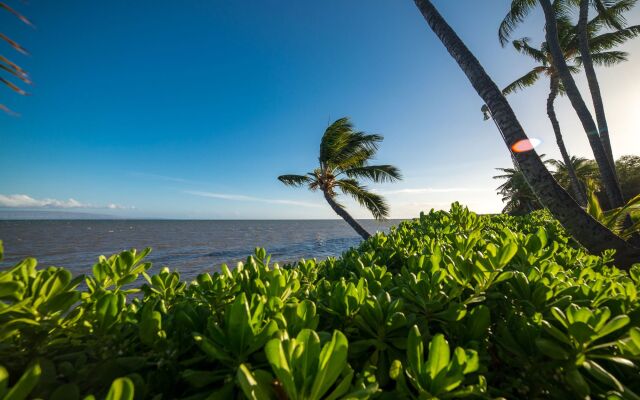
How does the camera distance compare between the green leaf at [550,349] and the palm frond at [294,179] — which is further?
the palm frond at [294,179]

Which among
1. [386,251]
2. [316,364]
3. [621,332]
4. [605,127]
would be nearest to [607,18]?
[605,127]

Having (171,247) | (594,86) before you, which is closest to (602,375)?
(594,86)

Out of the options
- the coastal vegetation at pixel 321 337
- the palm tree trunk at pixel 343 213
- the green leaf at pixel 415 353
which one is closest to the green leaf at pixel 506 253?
the coastal vegetation at pixel 321 337

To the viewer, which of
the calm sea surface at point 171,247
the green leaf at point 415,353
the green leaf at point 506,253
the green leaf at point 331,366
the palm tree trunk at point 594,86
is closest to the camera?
the green leaf at point 331,366

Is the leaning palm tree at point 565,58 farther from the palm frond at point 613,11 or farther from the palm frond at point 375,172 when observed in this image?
the palm frond at point 375,172

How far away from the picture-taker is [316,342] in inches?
28.8

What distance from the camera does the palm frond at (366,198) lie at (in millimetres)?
12570

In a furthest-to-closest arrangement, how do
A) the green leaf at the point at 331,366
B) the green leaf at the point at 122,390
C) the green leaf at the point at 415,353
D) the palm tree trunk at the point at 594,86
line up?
the palm tree trunk at the point at 594,86 → the green leaf at the point at 415,353 → the green leaf at the point at 331,366 → the green leaf at the point at 122,390

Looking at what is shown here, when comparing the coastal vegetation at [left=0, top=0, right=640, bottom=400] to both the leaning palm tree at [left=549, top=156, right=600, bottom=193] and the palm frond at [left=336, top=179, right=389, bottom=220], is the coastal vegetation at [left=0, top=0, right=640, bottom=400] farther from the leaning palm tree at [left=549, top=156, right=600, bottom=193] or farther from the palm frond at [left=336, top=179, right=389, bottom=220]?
the leaning palm tree at [left=549, top=156, right=600, bottom=193]

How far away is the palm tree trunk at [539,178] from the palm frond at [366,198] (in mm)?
8712

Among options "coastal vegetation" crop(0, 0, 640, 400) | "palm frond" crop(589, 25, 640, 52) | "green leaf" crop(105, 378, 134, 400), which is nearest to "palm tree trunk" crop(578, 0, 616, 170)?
"palm frond" crop(589, 25, 640, 52)

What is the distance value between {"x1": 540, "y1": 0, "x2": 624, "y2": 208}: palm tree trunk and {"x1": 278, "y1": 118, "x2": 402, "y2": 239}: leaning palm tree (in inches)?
248

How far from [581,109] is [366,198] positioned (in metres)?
7.69

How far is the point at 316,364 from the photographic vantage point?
0.73m
